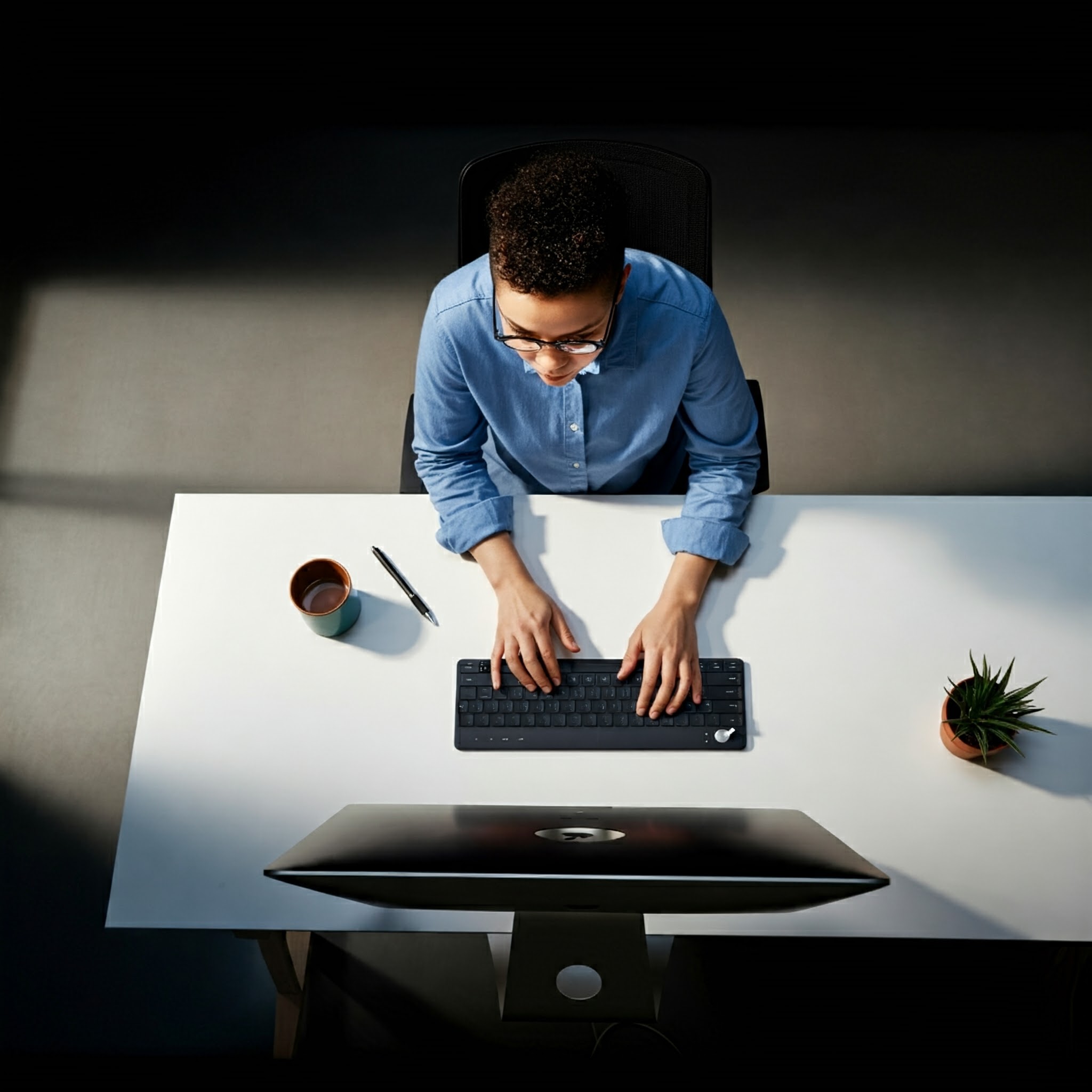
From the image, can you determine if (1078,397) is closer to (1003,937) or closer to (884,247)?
(884,247)

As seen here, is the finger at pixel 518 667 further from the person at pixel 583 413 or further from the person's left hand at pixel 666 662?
the person's left hand at pixel 666 662

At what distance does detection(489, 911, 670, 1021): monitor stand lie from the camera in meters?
0.92

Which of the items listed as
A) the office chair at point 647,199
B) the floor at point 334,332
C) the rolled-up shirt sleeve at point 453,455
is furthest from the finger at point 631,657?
the floor at point 334,332

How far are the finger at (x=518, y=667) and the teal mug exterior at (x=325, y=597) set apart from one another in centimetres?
23

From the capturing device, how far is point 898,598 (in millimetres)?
1226

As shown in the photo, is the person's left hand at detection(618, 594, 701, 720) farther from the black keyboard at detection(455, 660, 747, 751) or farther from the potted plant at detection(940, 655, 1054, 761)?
the potted plant at detection(940, 655, 1054, 761)

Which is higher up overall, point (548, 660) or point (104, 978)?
point (548, 660)

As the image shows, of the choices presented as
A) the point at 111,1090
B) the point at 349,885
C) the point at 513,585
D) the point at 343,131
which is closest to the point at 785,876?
the point at 349,885

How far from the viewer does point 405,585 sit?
124 cm

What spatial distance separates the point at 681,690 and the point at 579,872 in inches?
16.8

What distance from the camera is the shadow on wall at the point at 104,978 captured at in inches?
69.7

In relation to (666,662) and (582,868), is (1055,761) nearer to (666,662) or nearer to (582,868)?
(666,662)

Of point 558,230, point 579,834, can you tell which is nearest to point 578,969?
point 579,834

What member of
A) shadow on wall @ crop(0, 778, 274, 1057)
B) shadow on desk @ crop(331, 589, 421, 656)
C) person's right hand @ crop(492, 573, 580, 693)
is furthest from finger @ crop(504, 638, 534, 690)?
shadow on wall @ crop(0, 778, 274, 1057)
